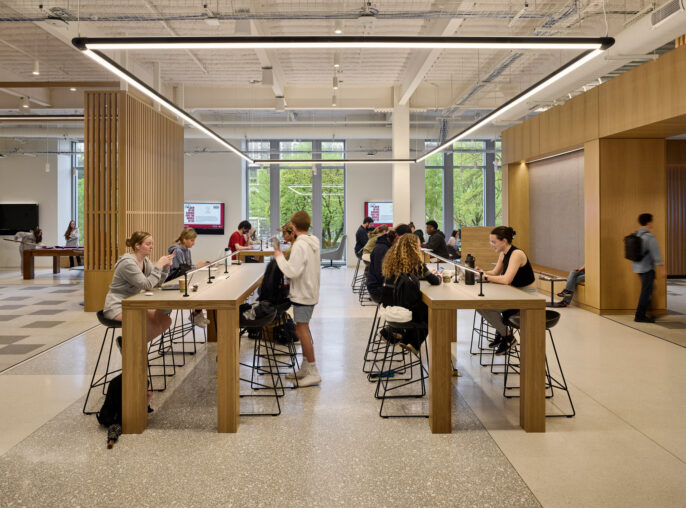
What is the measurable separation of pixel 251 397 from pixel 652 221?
21.1ft

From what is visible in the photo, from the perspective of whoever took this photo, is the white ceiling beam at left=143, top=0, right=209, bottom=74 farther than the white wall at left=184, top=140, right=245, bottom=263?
No

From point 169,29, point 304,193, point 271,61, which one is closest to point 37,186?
point 304,193

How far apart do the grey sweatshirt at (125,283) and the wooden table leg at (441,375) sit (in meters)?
2.21

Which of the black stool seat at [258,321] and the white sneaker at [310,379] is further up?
the black stool seat at [258,321]

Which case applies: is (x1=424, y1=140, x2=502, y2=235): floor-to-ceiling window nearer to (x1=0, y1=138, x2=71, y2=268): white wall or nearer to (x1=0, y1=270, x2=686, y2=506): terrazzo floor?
(x1=0, y1=138, x2=71, y2=268): white wall

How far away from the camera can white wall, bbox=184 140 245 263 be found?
17.8m

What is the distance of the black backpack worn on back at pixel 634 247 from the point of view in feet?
24.7

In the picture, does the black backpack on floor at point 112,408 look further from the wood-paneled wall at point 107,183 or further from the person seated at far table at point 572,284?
the person seated at far table at point 572,284

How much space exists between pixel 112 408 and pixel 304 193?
48.3ft

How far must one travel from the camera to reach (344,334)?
7066mm

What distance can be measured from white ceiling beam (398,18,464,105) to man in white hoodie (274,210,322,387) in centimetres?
340

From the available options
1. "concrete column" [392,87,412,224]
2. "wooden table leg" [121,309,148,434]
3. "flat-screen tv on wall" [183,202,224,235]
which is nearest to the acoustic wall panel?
"concrete column" [392,87,412,224]

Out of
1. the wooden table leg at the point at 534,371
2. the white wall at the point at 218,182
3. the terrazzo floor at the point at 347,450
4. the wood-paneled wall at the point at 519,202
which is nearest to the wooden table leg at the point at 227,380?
the terrazzo floor at the point at 347,450

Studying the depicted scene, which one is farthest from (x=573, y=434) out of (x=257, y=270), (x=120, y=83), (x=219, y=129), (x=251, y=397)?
(x=219, y=129)
